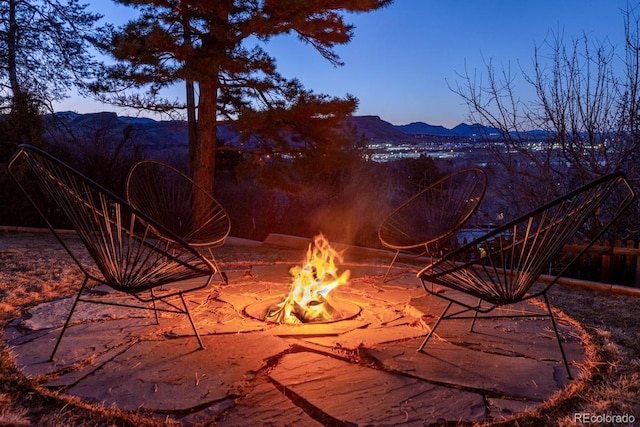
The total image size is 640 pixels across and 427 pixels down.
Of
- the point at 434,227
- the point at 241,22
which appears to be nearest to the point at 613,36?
the point at 434,227

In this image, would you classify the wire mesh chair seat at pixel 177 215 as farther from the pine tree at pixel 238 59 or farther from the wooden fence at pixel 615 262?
the wooden fence at pixel 615 262

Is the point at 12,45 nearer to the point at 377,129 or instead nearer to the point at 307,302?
the point at 377,129

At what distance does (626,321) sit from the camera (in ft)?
10.1

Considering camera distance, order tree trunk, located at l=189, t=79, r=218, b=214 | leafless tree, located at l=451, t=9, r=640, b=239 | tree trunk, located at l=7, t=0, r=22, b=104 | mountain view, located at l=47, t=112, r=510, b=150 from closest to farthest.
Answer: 1. leafless tree, located at l=451, t=9, r=640, b=239
2. tree trunk, located at l=189, t=79, r=218, b=214
3. tree trunk, located at l=7, t=0, r=22, b=104
4. mountain view, located at l=47, t=112, r=510, b=150

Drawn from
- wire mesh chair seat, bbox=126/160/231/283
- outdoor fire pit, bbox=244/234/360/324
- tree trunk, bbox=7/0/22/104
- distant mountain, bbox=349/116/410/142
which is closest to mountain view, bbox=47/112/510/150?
distant mountain, bbox=349/116/410/142

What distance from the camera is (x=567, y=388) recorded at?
1964 millimetres

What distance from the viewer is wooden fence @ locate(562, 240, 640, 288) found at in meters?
4.35

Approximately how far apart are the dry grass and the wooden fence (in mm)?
677

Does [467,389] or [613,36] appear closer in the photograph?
[467,389]

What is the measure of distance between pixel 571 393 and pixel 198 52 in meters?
5.00

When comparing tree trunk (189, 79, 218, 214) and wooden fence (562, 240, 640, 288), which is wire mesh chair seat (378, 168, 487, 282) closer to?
wooden fence (562, 240, 640, 288)

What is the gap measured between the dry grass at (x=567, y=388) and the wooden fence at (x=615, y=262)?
0.68 metres

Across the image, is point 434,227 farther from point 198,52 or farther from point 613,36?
point 198,52

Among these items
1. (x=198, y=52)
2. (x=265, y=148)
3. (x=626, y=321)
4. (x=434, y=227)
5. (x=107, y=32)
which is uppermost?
(x=107, y=32)
